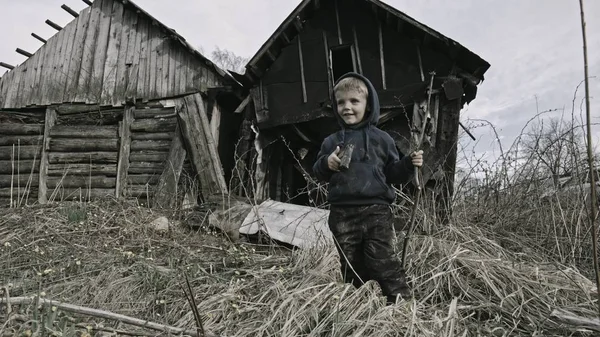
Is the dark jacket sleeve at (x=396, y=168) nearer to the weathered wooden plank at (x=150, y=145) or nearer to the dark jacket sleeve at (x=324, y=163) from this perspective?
the dark jacket sleeve at (x=324, y=163)

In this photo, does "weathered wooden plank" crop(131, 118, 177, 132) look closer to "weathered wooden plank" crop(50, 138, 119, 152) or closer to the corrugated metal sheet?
the corrugated metal sheet

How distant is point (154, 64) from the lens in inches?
332

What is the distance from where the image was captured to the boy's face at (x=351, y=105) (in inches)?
101

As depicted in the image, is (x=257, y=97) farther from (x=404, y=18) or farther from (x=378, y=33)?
(x=404, y=18)

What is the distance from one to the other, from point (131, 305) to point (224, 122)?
7007 mm

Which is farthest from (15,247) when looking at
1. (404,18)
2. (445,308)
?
(404,18)

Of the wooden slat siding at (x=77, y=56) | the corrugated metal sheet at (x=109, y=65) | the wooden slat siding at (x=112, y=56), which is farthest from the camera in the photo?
the wooden slat siding at (x=77, y=56)

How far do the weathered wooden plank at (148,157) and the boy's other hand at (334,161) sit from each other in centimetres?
621

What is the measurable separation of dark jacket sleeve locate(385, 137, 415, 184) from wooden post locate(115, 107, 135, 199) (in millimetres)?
6609

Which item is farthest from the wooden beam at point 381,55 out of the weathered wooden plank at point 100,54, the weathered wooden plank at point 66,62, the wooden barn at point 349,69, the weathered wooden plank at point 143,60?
the weathered wooden plank at point 66,62

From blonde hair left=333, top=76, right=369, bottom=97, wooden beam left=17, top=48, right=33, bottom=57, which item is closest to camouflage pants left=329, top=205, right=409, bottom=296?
blonde hair left=333, top=76, right=369, bottom=97

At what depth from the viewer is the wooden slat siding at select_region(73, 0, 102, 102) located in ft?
27.9

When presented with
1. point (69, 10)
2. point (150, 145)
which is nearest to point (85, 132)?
point (150, 145)

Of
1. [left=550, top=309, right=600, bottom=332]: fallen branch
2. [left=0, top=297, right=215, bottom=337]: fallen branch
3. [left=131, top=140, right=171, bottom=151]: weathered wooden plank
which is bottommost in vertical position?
[left=550, top=309, right=600, bottom=332]: fallen branch
